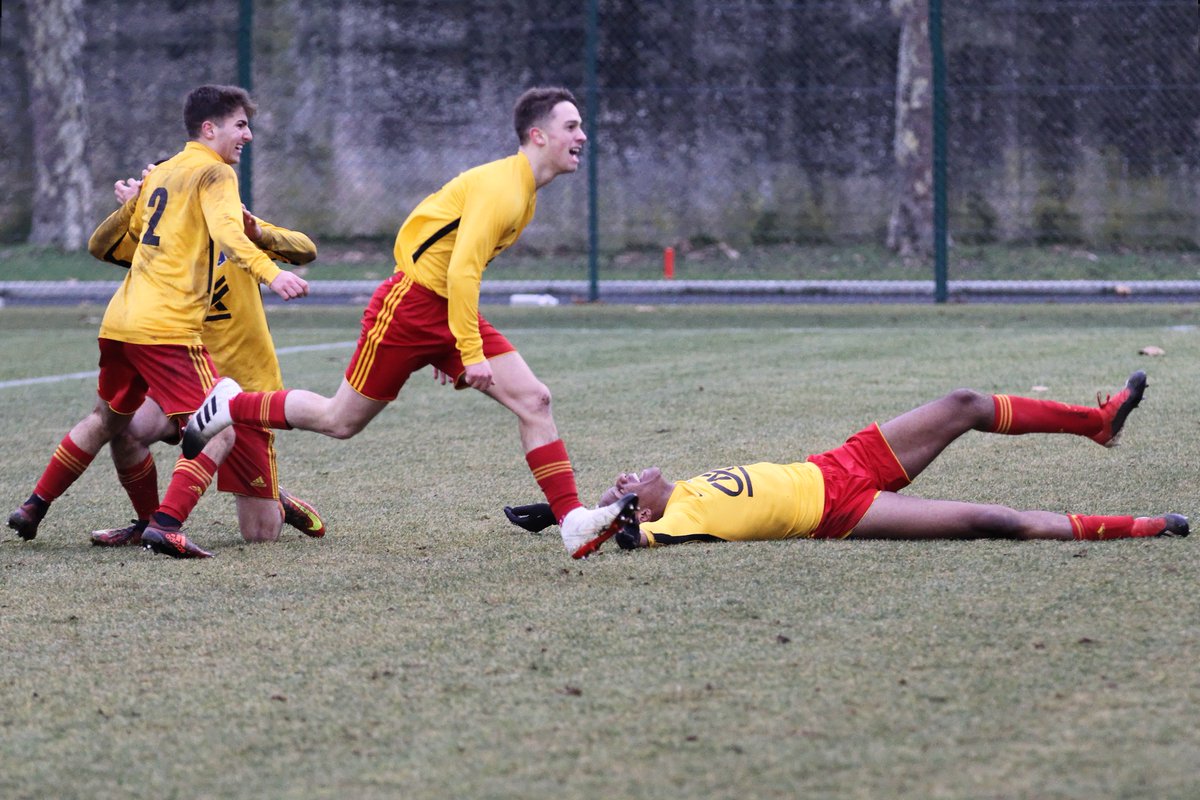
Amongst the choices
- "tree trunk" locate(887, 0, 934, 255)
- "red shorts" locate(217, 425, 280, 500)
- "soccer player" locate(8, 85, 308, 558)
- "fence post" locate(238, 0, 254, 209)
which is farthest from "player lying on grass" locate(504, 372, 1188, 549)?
"tree trunk" locate(887, 0, 934, 255)

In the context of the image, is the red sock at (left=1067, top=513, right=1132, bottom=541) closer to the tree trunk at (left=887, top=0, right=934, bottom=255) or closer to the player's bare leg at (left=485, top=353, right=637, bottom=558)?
the player's bare leg at (left=485, top=353, right=637, bottom=558)

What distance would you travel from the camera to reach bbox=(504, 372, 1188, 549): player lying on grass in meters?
4.63

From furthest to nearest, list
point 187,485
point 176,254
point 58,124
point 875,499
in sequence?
point 58,124
point 176,254
point 187,485
point 875,499

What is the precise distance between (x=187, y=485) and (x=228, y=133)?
1.27 m

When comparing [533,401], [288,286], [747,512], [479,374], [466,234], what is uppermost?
[466,234]

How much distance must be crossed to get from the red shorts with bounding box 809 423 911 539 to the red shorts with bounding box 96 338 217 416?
2.08 metres

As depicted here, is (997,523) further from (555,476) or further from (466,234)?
(466,234)

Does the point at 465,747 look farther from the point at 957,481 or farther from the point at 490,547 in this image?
the point at 957,481

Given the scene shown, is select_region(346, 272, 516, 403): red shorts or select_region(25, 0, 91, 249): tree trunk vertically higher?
select_region(25, 0, 91, 249): tree trunk

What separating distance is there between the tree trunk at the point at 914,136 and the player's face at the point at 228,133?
485 inches

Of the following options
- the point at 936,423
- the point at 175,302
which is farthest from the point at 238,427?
the point at 936,423

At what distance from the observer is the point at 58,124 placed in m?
18.3

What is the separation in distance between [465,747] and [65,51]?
17.0 meters

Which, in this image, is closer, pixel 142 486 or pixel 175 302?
pixel 175 302
